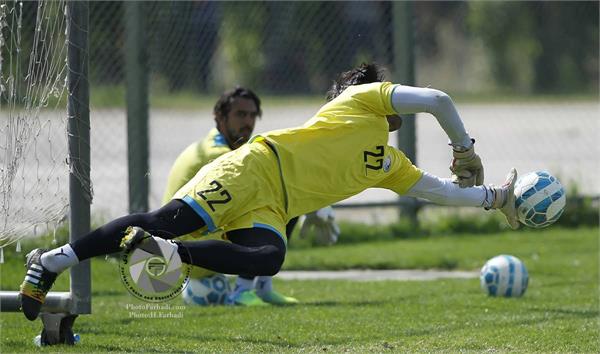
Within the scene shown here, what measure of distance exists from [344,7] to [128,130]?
11.9 ft

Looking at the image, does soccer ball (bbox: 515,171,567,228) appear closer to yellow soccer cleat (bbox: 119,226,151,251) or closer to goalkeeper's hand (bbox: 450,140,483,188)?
goalkeeper's hand (bbox: 450,140,483,188)

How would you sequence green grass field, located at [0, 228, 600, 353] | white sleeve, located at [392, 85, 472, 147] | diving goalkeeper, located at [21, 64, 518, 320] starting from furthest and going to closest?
1. green grass field, located at [0, 228, 600, 353]
2. white sleeve, located at [392, 85, 472, 147]
3. diving goalkeeper, located at [21, 64, 518, 320]

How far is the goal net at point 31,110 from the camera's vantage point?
6.39m

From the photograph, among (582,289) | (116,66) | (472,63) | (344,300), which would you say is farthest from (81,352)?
(472,63)

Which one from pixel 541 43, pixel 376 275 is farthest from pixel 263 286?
pixel 541 43

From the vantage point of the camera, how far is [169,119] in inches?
658

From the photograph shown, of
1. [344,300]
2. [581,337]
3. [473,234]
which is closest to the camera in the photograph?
[581,337]

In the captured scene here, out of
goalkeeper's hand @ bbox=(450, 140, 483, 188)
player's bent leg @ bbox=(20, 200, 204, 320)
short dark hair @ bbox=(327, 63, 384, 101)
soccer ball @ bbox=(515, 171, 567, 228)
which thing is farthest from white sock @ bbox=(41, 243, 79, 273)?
soccer ball @ bbox=(515, 171, 567, 228)

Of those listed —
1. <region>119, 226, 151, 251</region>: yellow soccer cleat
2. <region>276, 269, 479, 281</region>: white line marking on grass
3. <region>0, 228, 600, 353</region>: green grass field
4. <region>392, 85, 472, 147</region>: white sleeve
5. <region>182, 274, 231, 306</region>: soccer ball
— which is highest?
<region>392, 85, 472, 147</region>: white sleeve

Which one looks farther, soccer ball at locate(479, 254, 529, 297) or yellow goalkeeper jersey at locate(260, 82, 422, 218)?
soccer ball at locate(479, 254, 529, 297)

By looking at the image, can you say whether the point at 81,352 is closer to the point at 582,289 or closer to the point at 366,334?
the point at 366,334

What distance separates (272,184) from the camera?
18.5 ft

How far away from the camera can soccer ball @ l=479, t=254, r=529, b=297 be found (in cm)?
804

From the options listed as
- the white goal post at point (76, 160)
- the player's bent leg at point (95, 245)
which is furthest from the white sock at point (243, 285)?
the player's bent leg at point (95, 245)
